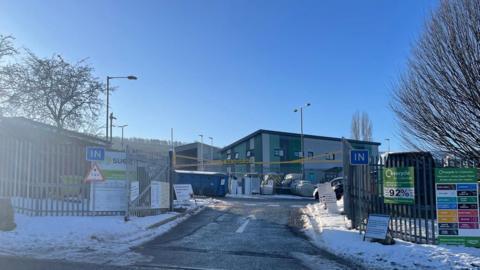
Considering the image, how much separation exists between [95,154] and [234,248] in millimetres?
6066

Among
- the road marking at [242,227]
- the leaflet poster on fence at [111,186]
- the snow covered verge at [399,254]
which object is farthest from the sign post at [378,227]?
the leaflet poster on fence at [111,186]

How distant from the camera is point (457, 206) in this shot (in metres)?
12.3

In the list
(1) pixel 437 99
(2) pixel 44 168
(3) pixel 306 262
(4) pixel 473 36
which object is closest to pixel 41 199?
(2) pixel 44 168

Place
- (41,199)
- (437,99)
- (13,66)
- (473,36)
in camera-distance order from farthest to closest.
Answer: (13,66) < (41,199) < (437,99) < (473,36)

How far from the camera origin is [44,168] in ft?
53.3

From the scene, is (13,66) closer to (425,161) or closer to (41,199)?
(41,199)

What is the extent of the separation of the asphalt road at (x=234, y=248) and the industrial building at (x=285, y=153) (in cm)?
4603

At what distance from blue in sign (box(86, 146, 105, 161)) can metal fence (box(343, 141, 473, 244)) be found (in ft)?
28.1

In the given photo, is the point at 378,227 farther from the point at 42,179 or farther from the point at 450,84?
the point at 42,179

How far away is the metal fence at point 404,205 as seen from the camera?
12.7 meters

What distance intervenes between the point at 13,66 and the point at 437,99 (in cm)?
2072

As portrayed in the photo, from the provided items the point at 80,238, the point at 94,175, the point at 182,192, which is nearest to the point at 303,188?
the point at 182,192

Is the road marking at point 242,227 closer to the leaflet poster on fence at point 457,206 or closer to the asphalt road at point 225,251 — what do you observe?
the asphalt road at point 225,251

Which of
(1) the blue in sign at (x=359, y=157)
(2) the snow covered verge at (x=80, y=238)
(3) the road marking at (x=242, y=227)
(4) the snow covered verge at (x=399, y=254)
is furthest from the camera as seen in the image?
(3) the road marking at (x=242, y=227)
